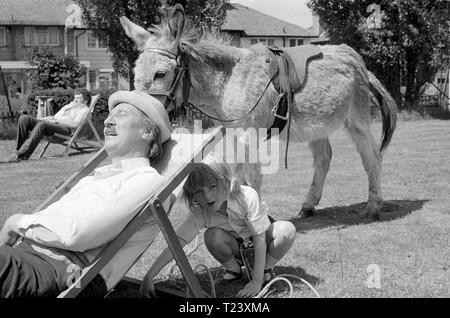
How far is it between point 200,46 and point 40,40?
4976 cm

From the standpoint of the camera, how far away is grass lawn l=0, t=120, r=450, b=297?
4543 mm

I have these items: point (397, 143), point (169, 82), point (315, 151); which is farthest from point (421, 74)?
point (169, 82)

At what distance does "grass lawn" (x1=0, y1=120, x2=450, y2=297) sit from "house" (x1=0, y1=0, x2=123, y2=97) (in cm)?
3926

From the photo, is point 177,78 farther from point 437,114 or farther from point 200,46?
point 437,114

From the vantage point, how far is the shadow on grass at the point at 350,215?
6.63m

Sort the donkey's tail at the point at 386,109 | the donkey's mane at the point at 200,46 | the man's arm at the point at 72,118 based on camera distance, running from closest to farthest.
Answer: the donkey's mane at the point at 200,46, the donkey's tail at the point at 386,109, the man's arm at the point at 72,118

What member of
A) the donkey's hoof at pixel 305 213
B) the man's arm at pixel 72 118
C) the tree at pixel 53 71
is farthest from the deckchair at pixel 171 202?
the tree at pixel 53 71

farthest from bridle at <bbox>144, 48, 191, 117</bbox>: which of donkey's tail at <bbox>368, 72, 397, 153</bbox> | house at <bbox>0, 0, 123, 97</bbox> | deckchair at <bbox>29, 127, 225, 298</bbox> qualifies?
house at <bbox>0, 0, 123, 97</bbox>

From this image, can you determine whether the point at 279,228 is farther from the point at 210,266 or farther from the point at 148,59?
the point at 148,59

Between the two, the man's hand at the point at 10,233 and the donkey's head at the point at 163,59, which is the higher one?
the donkey's head at the point at 163,59

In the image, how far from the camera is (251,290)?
402 cm

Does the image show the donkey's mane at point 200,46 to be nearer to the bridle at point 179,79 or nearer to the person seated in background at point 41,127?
the bridle at point 179,79

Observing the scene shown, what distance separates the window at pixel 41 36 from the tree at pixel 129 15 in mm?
30576

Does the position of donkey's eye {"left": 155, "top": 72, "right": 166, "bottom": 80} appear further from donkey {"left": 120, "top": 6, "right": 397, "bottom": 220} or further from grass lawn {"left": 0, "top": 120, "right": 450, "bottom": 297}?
grass lawn {"left": 0, "top": 120, "right": 450, "bottom": 297}
